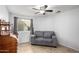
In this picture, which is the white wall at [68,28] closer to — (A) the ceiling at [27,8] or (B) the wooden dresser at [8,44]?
(A) the ceiling at [27,8]

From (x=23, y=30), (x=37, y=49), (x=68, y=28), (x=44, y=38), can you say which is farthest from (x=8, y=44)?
(x=68, y=28)

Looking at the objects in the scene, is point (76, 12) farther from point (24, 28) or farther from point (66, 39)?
point (24, 28)

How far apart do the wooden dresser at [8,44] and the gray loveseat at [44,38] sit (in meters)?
0.36

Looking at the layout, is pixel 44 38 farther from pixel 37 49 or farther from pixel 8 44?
pixel 8 44

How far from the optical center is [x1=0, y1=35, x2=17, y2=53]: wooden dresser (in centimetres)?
123

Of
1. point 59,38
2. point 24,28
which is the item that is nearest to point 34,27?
point 24,28

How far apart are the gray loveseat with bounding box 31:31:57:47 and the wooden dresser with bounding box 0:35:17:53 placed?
1.19 ft

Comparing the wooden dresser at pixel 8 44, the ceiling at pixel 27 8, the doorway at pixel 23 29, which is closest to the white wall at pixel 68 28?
the ceiling at pixel 27 8

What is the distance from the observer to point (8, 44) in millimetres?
1278

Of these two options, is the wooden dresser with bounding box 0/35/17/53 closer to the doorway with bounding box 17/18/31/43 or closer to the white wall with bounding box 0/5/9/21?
the doorway with bounding box 17/18/31/43

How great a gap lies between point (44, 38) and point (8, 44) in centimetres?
A: 65

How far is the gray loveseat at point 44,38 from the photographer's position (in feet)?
4.93

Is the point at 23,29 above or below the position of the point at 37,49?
above

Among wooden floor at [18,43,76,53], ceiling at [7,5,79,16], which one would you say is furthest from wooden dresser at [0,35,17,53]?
ceiling at [7,5,79,16]
